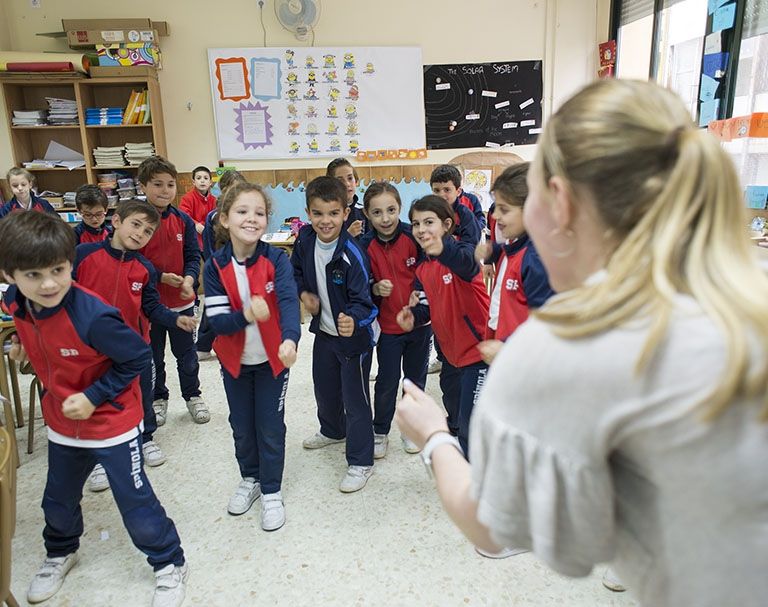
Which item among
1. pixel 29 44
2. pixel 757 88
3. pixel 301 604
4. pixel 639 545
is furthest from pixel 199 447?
pixel 29 44

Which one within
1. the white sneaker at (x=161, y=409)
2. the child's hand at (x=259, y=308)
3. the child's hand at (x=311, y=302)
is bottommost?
the white sneaker at (x=161, y=409)

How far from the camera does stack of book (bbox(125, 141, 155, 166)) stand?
16.6 ft

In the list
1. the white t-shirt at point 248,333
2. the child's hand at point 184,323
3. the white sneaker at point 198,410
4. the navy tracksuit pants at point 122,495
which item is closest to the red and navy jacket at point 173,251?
the white sneaker at point 198,410

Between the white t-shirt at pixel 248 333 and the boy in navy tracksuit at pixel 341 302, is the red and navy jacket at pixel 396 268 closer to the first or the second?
the boy in navy tracksuit at pixel 341 302

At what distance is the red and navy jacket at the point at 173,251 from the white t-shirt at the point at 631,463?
266 centimetres

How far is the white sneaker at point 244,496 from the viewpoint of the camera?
2121mm

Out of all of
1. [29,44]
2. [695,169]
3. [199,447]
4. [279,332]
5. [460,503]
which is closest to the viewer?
[695,169]

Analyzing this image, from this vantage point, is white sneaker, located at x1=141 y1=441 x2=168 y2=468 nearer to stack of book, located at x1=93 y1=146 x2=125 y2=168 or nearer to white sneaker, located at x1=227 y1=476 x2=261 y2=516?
white sneaker, located at x1=227 y1=476 x2=261 y2=516

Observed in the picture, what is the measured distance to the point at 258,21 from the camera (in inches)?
206

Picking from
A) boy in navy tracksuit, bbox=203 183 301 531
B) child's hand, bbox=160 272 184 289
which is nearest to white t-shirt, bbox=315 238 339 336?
boy in navy tracksuit, bbox=203 183 301 531

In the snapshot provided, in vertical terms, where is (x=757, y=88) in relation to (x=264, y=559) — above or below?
above

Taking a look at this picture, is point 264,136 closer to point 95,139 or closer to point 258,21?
point 258,21

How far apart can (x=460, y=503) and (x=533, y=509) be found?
0.47 feet

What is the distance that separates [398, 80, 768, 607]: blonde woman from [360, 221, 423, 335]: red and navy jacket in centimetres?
186
